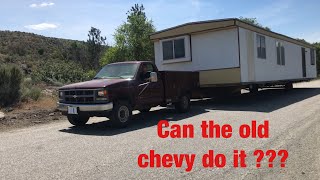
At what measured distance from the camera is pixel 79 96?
1021 centimetres

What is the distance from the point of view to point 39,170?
6.12 m

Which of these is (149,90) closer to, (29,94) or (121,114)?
(121,114)

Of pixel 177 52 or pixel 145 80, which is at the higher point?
pixel 177 52

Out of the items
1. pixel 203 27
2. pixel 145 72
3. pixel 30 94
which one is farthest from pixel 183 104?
pixel 30 94

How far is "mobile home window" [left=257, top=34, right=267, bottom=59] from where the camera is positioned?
18.0 metres

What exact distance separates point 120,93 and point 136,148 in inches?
119

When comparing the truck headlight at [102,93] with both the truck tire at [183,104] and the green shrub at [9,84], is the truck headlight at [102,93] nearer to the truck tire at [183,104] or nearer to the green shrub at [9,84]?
the truck tire at [183,104]

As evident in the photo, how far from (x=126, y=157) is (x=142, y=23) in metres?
33.4

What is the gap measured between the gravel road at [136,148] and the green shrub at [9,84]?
379 cm

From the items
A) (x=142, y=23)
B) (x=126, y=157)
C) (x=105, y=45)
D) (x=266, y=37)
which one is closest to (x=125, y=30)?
(x=142, y=23)

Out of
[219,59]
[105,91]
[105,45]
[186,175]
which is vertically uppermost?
[105,45]

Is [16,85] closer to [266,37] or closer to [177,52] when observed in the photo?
[177,52]

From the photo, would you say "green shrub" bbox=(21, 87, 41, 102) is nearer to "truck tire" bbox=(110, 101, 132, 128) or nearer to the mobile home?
the mobile home

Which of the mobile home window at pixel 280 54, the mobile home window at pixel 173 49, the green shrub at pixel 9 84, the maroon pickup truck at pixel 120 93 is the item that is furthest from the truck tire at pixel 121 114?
the mobile home window at pixel 280 54
